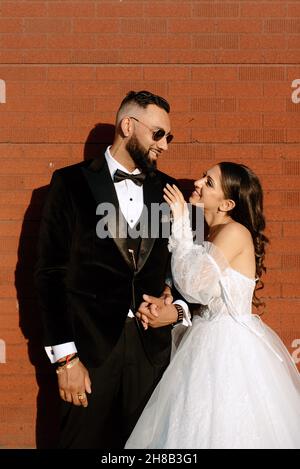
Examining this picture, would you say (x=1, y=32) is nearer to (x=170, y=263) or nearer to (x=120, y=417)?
(x=170, y=263)

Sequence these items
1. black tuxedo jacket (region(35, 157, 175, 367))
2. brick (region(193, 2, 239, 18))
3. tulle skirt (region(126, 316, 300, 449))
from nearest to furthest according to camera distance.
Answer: tulle skirt (region(126, 316, 300, 449)) < black tuxedo jacket (region(35, 157, 175, 367)) < brick (region(193, 2, 239, 18))

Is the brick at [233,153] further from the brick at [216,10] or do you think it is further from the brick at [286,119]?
the brick at [216,10]

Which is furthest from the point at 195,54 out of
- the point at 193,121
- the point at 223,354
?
the point at 223,354

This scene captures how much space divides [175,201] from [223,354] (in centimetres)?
84

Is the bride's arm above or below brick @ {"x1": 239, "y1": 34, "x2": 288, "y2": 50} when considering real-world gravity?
below

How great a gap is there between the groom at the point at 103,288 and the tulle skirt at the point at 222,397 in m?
0.16

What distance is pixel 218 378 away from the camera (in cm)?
317

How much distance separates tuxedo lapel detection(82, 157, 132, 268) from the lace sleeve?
0.84ft

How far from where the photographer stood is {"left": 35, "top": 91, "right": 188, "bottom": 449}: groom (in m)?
3.18

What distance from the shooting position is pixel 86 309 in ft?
10.8

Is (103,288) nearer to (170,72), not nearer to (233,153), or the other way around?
(233,153)

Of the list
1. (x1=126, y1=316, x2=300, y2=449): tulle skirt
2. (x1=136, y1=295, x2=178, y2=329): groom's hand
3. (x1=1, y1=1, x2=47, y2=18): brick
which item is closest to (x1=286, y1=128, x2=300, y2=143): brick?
(x1=126, y1=316, x2=300, y2=449): tulle skirt

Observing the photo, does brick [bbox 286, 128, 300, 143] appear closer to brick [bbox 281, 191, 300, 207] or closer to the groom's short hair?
brick [bbox 281, 191, 300, 207]
